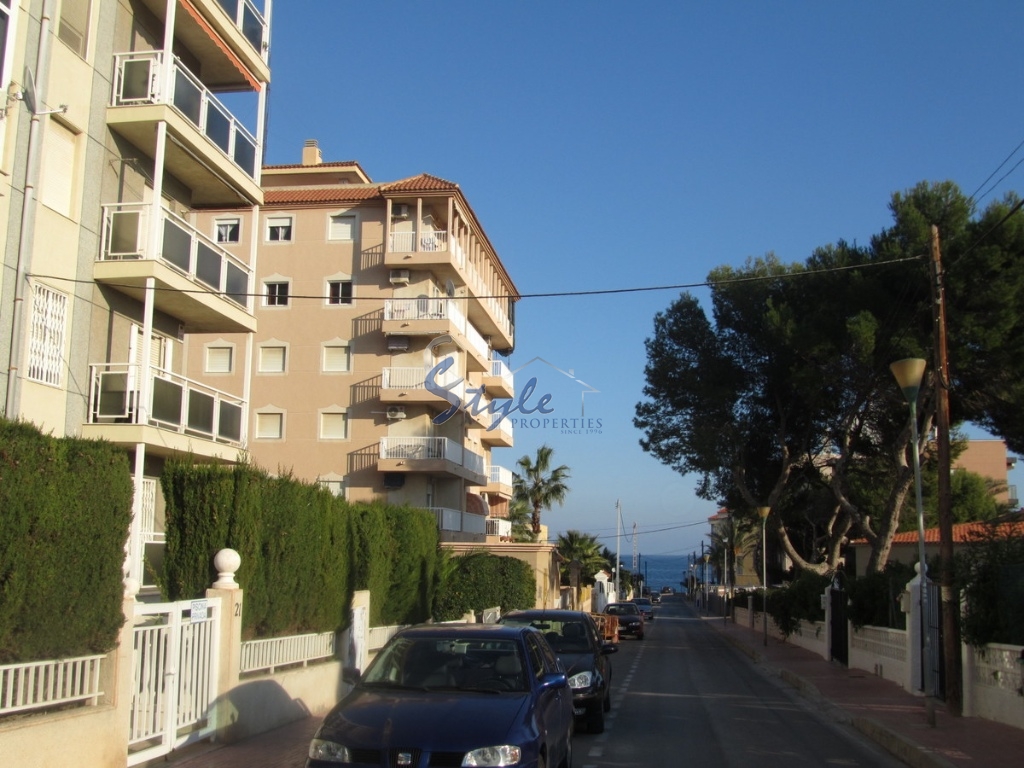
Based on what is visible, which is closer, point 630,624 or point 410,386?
point 410,386

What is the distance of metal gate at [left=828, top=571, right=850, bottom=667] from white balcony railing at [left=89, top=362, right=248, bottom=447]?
612 inches

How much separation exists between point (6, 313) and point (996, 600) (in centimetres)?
1495

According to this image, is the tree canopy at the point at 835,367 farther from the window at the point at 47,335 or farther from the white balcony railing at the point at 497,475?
the window at the point at 47,335

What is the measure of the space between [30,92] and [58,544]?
9236 millimetres

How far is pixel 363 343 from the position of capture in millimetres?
39375

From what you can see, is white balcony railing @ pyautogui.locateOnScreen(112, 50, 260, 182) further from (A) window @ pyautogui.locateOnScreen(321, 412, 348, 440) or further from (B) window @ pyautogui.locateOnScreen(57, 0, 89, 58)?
(A) window @ pyautogui.locateOnScreen(321, 412, 348, 440)

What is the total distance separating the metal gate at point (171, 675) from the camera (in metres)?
9.79

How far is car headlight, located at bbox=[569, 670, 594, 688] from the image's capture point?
44.1 feet

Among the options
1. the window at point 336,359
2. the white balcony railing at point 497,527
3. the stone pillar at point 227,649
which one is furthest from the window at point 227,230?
the stone pillar at point 227,649

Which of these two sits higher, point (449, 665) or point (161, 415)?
point (161, 415)

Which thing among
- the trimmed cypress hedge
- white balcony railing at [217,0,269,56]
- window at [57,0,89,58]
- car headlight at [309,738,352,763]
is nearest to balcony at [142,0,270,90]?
white balcony railing at [217,0,269,56]

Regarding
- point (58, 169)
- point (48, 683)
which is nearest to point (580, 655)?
point (48, 683)

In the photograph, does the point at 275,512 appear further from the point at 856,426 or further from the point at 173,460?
the point at 856,426

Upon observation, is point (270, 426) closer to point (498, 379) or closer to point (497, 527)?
point (498, 379)
